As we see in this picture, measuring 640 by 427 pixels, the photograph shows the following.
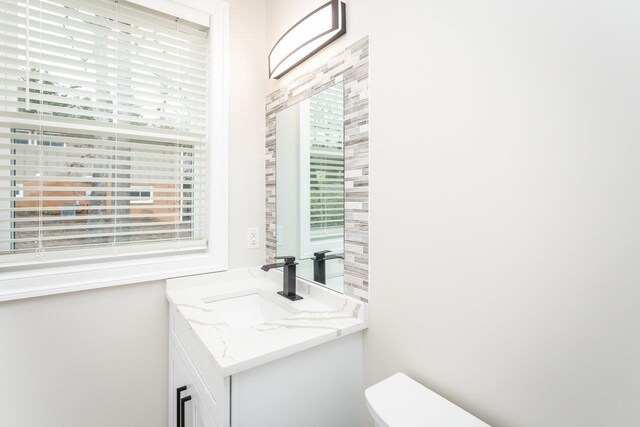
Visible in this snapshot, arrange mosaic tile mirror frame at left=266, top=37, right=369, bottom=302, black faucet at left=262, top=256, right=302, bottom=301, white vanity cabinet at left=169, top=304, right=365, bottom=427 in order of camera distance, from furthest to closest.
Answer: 1. black faucet at left=262, top=256, right=302, bottom=301
2. mosaic tile mirror frame at left=266, top=37, right=369, bottom=302
3. white vanity cabinet at left=169, top=304, right=365, bottom=427

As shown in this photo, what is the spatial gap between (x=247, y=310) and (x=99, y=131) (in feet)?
3.64

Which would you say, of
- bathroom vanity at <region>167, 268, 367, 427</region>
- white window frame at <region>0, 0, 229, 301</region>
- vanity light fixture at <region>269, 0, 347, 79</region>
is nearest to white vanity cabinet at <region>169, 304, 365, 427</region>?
bathroom vanity at <region>167, 268, 367, 427</region>

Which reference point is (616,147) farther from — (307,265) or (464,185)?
(307,265)

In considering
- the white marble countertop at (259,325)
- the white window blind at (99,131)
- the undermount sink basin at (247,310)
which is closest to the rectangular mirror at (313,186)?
the white marble countertop at (259,325)

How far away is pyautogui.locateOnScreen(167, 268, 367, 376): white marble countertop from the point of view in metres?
0.91

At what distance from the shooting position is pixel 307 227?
1.48 metres

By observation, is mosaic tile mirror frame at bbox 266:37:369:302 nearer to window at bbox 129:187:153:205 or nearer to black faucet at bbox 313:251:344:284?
black faucet at bbox 313:251:344:284

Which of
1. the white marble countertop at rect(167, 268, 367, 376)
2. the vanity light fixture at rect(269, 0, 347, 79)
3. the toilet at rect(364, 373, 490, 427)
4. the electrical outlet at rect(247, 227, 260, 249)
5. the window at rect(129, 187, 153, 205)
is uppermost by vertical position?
the vanity light fixture at rect(269, 0, 347, 79)

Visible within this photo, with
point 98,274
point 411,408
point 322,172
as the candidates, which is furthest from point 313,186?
→ point 98,274

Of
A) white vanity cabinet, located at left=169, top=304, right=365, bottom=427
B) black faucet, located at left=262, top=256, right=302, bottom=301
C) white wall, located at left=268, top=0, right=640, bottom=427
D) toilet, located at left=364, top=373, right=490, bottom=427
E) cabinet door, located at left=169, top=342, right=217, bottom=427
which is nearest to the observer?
white wall, located at left=268, top=0, right=640, bottom=427

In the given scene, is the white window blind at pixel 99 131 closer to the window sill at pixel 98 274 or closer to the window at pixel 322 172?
the window sill at pixel 98 274

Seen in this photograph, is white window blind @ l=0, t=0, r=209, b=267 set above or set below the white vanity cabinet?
above

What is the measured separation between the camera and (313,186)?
1.44 meters

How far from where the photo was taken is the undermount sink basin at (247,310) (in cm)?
145
